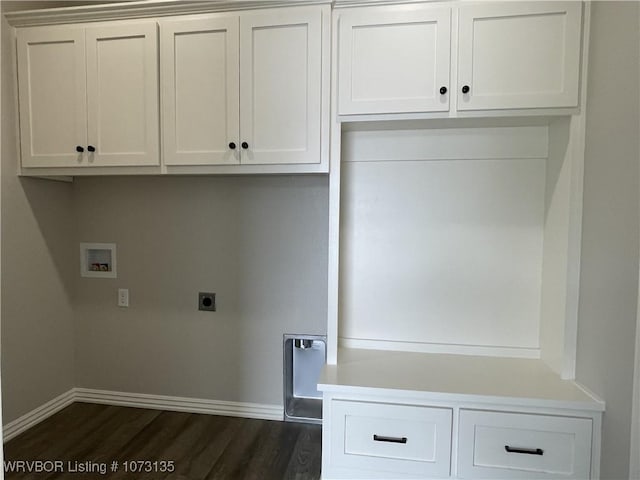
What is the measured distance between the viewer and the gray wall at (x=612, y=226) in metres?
1.33

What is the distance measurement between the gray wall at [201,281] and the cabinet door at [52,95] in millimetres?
416

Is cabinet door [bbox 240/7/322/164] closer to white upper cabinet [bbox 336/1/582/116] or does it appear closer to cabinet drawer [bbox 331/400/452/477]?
white upper cabinet [bbox 336/1/582/116]

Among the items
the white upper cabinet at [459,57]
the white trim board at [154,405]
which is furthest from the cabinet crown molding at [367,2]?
the white trim board at [154,405]

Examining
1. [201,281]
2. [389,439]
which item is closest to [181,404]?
[201,281]

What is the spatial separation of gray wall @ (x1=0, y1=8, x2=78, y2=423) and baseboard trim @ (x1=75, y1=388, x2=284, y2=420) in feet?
0.64

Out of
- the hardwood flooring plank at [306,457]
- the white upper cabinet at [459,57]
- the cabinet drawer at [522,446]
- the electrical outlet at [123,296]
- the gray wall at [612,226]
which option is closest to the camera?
the gray wall at [612,226]

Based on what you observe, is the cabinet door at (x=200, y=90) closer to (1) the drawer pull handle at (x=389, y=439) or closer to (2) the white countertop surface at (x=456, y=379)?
(2) the white countertop surface at (x=456, y=379)

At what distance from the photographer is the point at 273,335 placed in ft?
7.91

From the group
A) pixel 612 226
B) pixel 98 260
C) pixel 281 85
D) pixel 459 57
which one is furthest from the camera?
pixel 98 260

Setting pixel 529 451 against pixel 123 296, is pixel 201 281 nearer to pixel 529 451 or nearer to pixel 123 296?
pixel 123 296

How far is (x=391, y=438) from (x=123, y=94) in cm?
204

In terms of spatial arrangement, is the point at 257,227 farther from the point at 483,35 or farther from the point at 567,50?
the point at 567,50

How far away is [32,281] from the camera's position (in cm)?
230

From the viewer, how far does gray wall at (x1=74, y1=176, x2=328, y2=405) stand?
2.37 metres
